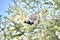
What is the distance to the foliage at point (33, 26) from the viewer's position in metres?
3.28

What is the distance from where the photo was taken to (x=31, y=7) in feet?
12.8

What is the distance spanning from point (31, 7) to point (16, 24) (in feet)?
1.70

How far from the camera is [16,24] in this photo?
3.69 meters

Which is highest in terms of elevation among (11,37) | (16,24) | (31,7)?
(31,7)

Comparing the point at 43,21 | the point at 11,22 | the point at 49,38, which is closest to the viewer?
the point at 49,38

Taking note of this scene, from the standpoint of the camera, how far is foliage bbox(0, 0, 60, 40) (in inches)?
129

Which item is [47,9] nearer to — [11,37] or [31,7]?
[31,7]

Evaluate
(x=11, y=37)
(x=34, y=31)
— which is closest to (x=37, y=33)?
(x=34, y=31)

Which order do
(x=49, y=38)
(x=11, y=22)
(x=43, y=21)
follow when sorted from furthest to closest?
(x=11, y=22) < (x=43, y=21) < (x=49, y=38)

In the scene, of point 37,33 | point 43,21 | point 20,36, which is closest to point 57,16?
point 43,21

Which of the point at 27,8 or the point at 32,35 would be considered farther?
the point at 27,8

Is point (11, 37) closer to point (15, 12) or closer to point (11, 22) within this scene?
point (11, 22)

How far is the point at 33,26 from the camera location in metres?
3.56

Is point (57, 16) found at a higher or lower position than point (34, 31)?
higher
